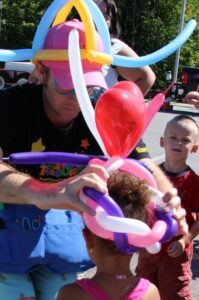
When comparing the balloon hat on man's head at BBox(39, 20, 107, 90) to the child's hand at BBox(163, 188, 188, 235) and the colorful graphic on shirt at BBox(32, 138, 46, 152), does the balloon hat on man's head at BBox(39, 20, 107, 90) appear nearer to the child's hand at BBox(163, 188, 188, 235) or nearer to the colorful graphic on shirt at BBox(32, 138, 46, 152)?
the colorful graphic on shirt at BBox(32, 138, 46, 152)

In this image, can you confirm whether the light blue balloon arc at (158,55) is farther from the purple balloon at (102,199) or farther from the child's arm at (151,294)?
the child's arm at (151,294)

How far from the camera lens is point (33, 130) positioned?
7.73 ft

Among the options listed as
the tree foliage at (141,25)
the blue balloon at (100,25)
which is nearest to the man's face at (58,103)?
the blue balloon at (100,25)

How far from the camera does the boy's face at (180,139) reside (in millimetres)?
3670

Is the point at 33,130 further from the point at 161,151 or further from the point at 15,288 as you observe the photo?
the point at 161,151

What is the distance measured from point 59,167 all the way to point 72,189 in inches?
27.6

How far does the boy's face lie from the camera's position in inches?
144

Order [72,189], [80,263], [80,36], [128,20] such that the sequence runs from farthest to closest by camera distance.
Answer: [128,20] < [80,263] < [80,36] < [72,189]

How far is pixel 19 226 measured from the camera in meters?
2.27

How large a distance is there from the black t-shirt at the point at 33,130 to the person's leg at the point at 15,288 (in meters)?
0.41

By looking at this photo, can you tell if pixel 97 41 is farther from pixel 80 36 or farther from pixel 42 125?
pixel 42 125

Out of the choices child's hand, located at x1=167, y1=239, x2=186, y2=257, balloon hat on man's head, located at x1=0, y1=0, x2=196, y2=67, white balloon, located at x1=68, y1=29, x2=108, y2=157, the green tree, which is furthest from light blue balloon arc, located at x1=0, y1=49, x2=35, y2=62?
the green tree

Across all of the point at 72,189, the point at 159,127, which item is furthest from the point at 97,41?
the point at 159,127

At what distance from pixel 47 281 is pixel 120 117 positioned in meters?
0.89
